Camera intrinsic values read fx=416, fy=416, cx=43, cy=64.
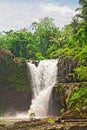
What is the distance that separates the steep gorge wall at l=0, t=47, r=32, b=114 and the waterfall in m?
0.90

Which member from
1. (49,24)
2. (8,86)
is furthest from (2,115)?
(49,24)

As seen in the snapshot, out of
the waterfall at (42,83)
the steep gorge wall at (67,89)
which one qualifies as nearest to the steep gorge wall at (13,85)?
the waterfall at (42,83)

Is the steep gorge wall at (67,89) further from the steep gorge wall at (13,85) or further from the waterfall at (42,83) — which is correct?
the steep gorge wall at (13,85)

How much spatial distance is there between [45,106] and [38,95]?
2654mm

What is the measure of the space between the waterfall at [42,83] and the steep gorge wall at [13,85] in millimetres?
900

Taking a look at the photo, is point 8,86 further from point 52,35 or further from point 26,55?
point 52,35

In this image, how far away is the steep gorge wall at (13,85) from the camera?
5162 centimetres

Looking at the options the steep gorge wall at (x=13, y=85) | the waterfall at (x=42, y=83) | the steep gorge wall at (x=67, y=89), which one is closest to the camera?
the steep gorge wall at (x=67, y=89)

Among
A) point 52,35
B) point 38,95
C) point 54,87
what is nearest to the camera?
point 54,87

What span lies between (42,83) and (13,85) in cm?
365

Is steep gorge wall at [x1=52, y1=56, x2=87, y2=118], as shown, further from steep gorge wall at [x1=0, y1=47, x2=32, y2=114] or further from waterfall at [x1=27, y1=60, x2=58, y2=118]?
steep gorge wall at [x1=0, y1=47, x2=32, y2=114]

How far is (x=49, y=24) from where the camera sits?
84.5m

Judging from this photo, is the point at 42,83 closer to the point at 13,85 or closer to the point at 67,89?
the point at 13,85

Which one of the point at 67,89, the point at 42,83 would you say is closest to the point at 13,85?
the point at 42,83
